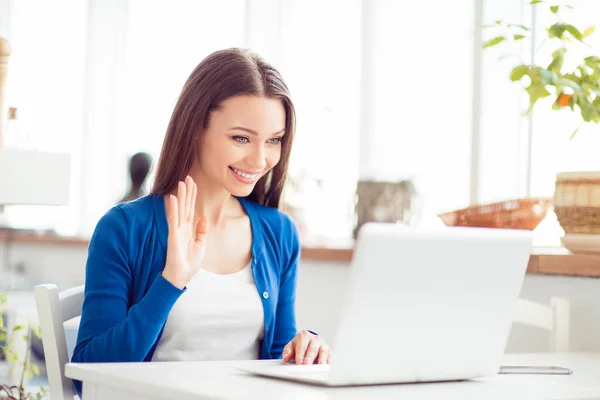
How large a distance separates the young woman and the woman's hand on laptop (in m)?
0.24

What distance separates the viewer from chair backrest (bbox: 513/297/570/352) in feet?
7.11

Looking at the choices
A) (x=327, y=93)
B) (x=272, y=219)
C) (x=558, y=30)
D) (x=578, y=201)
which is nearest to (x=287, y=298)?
(x=272, y=219)

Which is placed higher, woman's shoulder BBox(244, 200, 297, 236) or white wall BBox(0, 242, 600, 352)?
woman's shoulder BBox(244, 200, 297, 236)

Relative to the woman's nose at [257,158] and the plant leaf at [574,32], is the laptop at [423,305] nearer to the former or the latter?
the woman's nose at [257,158]

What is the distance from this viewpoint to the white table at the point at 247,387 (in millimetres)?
1185

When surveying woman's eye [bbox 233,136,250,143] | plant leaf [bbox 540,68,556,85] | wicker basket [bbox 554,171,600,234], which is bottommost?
wicker basket [bbox 554,171,600,234]

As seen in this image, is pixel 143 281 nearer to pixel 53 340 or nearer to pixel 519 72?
pixel 53 340

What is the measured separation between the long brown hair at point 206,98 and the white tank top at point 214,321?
213mm

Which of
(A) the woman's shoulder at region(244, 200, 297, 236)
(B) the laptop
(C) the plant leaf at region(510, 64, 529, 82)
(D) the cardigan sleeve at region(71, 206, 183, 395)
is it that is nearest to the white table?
(B) the laptop

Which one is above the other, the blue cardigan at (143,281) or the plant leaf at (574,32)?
the plant leaf at (574,32)

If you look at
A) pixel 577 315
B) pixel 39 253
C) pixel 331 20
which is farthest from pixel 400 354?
pixel 39 253

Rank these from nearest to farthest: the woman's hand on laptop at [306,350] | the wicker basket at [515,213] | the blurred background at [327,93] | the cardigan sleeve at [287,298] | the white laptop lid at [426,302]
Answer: the white laptop lid at [426,302], the woman's hand on laptop at [306,350], the cardigan sleeve at [287,298], the wicker basket at [515,213], the blurred background at [327,93]

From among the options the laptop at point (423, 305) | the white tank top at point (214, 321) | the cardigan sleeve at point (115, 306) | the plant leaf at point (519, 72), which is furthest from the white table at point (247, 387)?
the plant leaf at point (519, 72)

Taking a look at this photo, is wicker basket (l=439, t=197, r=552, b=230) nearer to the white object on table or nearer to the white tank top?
the white tank top
